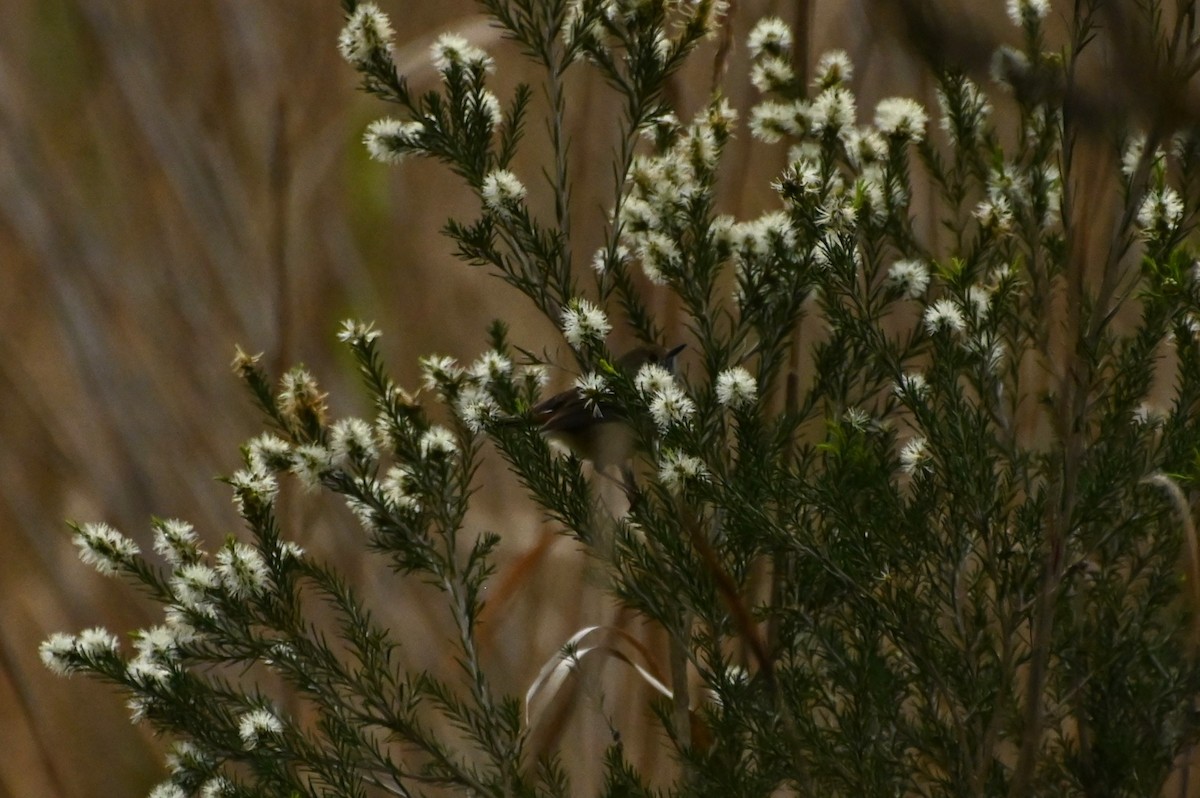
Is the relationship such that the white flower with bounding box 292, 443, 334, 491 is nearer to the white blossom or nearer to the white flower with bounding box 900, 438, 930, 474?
the white blossom

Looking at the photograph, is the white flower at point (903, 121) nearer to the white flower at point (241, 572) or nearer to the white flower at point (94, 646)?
the white flower at point (241, 572)

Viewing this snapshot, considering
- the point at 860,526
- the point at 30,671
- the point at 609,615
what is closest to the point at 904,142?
the point at 860,526

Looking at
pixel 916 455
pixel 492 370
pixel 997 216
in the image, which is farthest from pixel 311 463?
pixel 997 216

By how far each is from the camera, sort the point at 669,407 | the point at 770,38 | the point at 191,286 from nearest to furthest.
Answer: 1. the point at 669,407
2. the point at 770,38
3. the point at 191,286

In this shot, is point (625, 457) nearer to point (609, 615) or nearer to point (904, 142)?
point (904, 142)

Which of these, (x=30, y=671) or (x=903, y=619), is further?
(x=30, y=671)

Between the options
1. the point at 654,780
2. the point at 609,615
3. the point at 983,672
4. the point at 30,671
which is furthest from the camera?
the point at 30,671

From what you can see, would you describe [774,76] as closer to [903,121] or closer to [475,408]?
[903,121]
